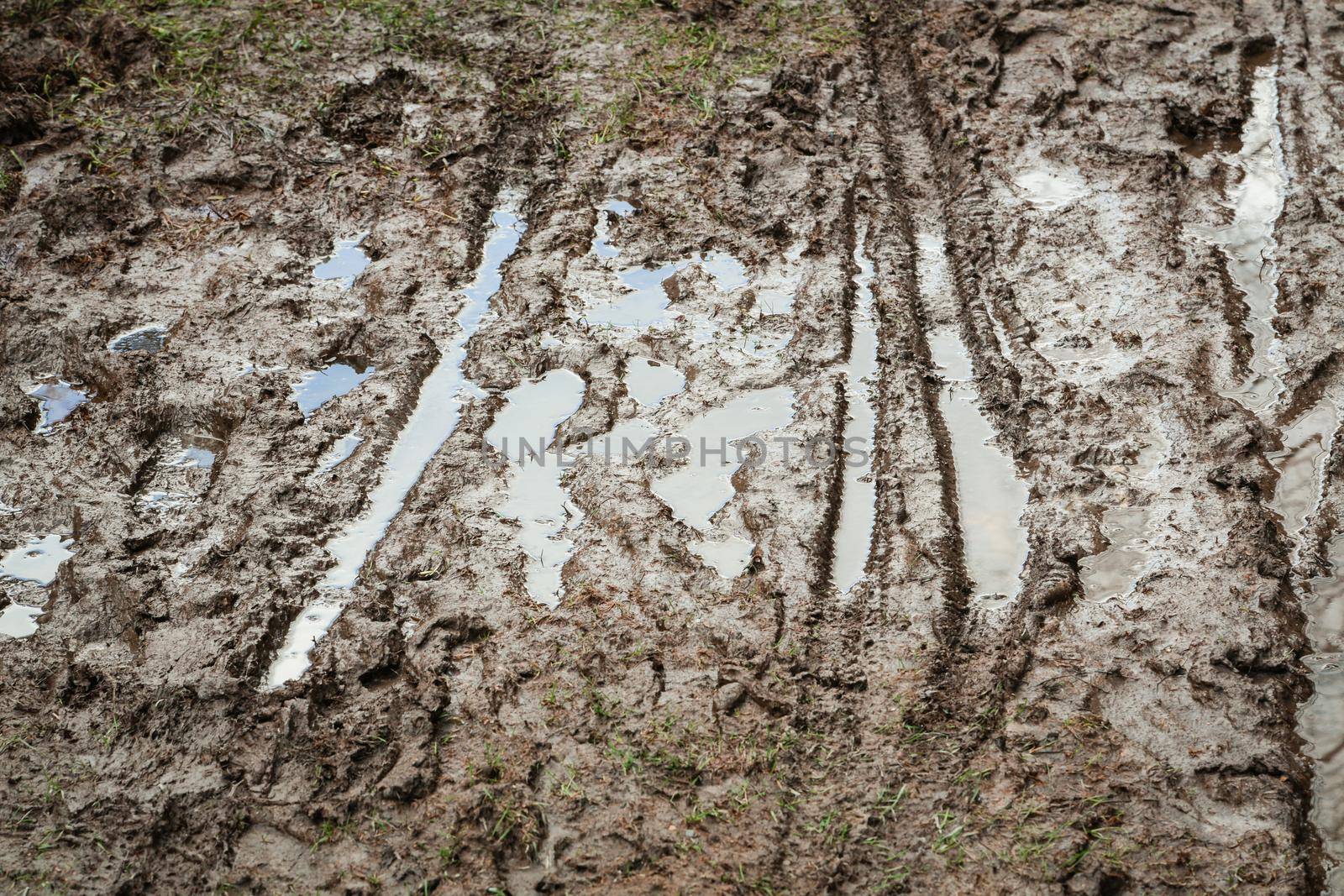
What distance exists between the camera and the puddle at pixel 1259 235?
14.0ft

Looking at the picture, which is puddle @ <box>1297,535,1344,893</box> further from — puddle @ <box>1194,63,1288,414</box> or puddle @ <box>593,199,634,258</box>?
puddle @ <box>593,199,634,258</box>

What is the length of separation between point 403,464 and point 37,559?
1299mm

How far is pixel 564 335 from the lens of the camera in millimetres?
4594

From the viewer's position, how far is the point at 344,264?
502cm

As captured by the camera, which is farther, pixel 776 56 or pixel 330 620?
pixel 776 56

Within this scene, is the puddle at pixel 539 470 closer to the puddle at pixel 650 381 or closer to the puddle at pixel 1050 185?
the puddle at pixel 650 381

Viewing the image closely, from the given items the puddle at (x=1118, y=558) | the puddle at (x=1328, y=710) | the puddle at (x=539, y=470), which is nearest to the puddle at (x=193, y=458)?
the puddle at (x=539, y=470)

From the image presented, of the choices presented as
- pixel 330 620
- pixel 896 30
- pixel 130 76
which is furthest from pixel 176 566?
pixel 896 30

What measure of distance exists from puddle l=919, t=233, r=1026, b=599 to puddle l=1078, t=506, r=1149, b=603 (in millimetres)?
230

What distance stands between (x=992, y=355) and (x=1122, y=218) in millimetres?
1251

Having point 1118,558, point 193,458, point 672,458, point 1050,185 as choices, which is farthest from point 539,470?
point 1050,185

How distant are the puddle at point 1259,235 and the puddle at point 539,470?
2.65 metres

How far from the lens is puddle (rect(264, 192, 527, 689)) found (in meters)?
3.51

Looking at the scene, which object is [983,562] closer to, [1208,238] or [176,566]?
[1208,238]
